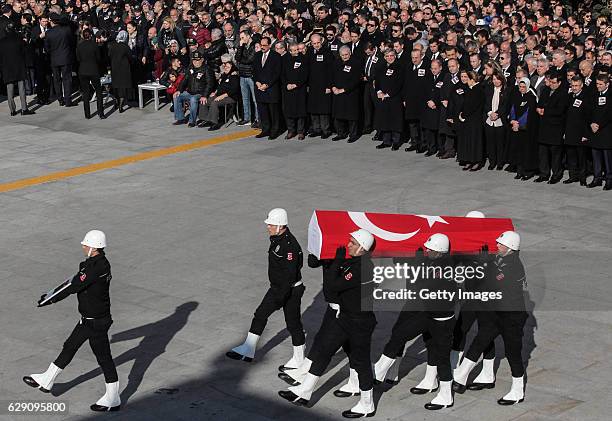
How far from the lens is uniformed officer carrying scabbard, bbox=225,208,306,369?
39.3 ft

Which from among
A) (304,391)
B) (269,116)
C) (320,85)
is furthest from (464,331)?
(269,116)

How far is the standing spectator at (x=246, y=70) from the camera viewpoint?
22781 millimetres

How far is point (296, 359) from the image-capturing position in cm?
1212

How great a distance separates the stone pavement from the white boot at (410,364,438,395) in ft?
0.68

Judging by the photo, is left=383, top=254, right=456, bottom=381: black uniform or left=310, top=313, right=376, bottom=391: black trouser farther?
left=383, top=254, right=456, bottom=381: black uniform

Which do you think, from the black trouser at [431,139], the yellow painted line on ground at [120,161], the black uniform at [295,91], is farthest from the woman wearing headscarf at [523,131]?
the yellow painted line on ground at [120,161]

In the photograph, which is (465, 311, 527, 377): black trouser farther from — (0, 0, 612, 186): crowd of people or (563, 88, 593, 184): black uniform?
(563, 88, 593, 184): black uniform

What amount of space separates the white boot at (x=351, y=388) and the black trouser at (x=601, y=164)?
8.46 meters

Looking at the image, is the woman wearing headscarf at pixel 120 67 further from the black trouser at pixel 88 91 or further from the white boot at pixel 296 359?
the white boot at pixel 296 359

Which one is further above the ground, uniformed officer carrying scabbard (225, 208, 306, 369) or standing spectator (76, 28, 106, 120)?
standing spectator (76, 28, 106, 120)

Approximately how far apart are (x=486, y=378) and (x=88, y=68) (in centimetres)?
1485

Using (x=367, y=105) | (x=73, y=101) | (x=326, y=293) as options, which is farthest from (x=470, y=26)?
(x=326, y=293)

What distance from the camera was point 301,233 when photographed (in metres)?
16.7

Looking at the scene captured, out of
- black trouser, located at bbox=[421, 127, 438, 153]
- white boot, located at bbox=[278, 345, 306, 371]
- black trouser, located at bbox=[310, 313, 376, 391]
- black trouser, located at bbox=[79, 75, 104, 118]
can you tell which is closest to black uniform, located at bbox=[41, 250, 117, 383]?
white boot, located at bbox=[278, 345, 306, 371]
